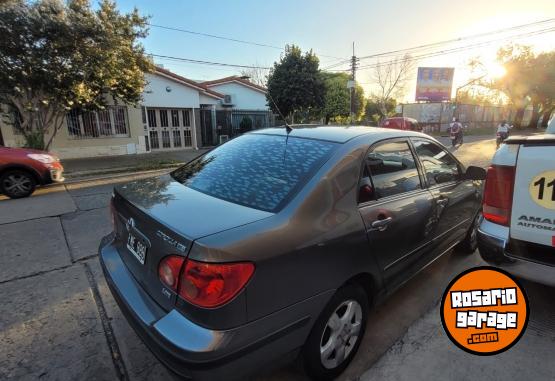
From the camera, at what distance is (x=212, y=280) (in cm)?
148

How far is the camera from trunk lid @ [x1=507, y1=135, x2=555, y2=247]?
7.12ft

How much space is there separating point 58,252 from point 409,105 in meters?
36.6

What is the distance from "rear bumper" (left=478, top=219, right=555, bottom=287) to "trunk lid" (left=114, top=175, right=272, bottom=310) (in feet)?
6.09

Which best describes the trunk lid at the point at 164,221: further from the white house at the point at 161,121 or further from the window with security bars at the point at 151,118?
the window with security bars at the point at 151,118

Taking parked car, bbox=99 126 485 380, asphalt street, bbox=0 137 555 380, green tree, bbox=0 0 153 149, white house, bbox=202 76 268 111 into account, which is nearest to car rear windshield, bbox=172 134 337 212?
parked car, bbox=99 126 485 380

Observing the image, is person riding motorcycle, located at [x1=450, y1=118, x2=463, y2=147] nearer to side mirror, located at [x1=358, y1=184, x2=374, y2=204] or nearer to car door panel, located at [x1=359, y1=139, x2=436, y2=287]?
car door panel, located at [x1=359, y1=139, x2=436, y2=287]

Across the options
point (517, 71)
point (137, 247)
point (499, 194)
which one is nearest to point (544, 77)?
point (517, 71)

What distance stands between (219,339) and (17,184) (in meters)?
7.38

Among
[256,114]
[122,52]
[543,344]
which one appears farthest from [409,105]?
[543,344]

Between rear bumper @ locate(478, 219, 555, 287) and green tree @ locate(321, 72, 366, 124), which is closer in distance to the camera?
rear bumper @ locate(478, 219, 555, 287)

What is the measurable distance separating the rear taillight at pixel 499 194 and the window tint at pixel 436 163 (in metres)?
0.48

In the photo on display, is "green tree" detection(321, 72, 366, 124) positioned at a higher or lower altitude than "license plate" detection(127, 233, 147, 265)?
higher

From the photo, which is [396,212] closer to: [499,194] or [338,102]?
[499,194]

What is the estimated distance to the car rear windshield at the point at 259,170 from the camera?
198 cm
